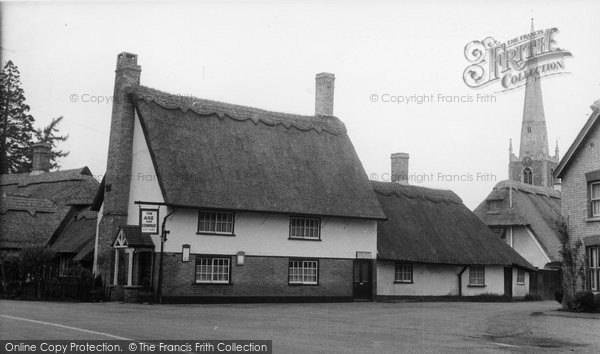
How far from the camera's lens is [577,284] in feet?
94.9

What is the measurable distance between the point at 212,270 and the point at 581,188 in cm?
1523

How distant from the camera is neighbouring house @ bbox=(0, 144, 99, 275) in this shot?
37719 mm

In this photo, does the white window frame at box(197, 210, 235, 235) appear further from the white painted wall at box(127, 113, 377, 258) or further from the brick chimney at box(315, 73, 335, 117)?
the brick chimney at box(315, 73, 335, 117)

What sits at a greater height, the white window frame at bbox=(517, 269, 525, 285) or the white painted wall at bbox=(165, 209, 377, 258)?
the white painted wall at bbox=(165, 209, 377, 258)

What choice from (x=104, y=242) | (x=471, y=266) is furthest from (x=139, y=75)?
(x=471, y=266)

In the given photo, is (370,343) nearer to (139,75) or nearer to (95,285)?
(95,285)

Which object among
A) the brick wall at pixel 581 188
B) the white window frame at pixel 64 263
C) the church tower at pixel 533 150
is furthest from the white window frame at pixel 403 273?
the church tower at pixel 533 150

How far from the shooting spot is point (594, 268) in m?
28.4

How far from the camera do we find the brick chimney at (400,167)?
45094 mm

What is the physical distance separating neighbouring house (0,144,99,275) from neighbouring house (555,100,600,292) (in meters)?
21.6

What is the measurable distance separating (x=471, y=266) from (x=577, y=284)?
10830 millimetres

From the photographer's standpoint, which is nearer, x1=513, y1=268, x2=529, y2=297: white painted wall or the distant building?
x1=513, y1=268, x2=529, y2=297: white painted wall

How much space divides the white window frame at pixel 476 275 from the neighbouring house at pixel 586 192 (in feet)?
35.1

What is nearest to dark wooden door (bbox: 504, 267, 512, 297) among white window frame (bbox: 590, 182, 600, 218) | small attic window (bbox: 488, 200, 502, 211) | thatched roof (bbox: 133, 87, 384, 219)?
small attic window (bbox: 488, 200, 502, 211)
